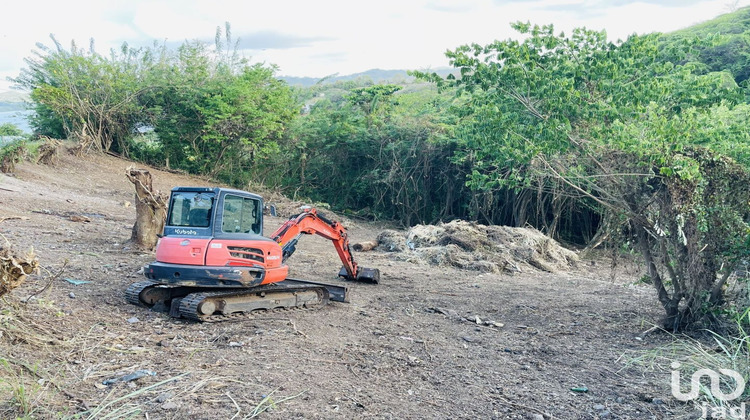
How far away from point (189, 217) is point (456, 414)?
4.23 metres

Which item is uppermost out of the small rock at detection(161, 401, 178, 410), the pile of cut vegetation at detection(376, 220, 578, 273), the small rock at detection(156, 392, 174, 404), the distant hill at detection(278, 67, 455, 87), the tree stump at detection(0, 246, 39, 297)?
the distant hill at detection(278, 67, 455, 87)

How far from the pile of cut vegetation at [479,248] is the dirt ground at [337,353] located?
1.88 metres

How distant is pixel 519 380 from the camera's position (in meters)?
5.48

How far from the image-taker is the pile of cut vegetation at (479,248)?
1220 cm

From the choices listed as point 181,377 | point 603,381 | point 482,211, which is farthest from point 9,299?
point 482,211

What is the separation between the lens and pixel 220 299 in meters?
6.91

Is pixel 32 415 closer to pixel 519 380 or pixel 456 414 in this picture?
pixel 456 414

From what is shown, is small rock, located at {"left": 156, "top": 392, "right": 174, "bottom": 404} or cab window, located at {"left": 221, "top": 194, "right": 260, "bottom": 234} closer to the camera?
small rock, located at {"left": 156, "top": 392, "right": 174, "bottom": 404}

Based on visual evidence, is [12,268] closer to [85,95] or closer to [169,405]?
[169,405]

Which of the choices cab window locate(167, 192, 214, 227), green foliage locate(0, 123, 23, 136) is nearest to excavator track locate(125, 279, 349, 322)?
cab window locate(167, 192, 214, 227)

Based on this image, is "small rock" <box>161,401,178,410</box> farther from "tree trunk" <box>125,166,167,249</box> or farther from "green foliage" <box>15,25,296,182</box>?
"green foliage" <box>15,25,296,182</box>

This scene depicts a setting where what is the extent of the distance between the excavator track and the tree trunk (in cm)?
308

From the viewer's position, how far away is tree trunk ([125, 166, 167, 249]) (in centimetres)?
1002

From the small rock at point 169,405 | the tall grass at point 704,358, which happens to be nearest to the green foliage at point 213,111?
the tall grass at point 704,358
